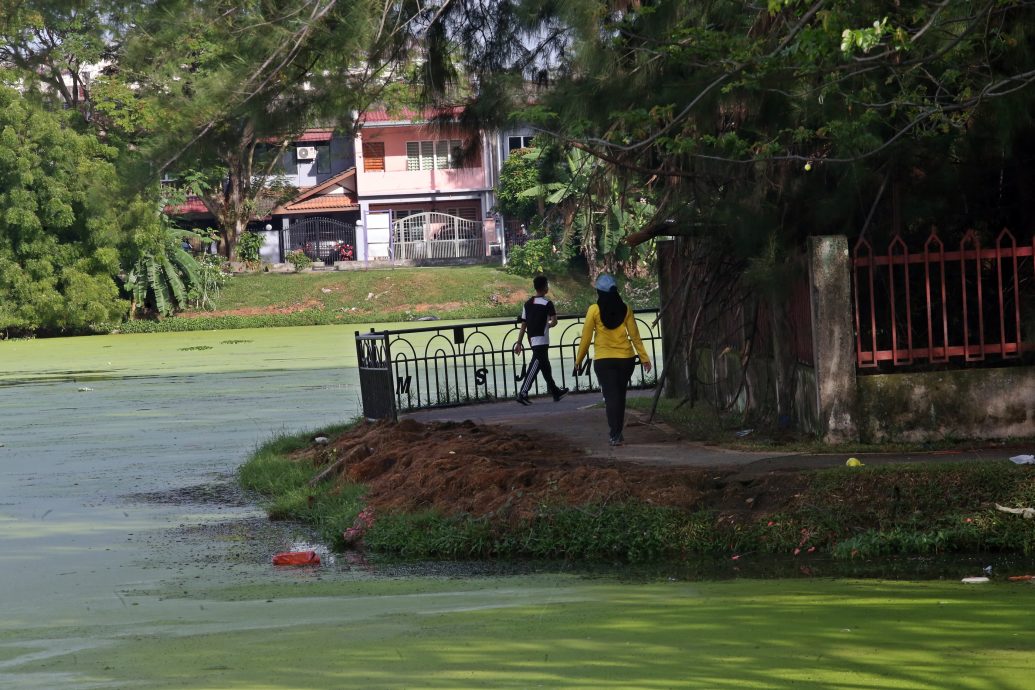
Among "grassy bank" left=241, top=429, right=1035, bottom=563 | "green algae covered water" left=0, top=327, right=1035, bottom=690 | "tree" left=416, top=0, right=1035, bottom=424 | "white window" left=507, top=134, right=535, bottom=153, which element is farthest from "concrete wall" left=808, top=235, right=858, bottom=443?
"white window" left=507, top=134, right=535, bottom=153

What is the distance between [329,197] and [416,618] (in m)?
54.9

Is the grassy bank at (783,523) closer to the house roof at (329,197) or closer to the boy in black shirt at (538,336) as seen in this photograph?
the boy in black shirt at (538,336)

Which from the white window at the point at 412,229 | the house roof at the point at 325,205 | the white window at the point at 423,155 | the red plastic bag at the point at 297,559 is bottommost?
the red plastic bag at the point at 297,559

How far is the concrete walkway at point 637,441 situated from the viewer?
34.2 feet

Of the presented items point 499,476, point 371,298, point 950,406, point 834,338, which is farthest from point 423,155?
point 499,476

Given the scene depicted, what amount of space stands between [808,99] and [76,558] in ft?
21.1

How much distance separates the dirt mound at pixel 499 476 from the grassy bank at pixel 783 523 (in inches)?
2.2

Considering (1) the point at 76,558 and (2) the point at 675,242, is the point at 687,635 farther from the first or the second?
(2) the point at 675,242

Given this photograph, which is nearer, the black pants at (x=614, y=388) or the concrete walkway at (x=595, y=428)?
the concrete walkway at (x=595, y=428)

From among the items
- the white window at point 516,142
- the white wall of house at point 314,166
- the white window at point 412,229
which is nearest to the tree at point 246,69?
the white window at point 412,229

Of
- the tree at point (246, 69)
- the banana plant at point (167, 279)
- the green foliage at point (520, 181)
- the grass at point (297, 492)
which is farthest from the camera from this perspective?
the green foliage at point (520, 181)

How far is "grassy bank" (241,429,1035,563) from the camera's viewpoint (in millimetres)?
8789

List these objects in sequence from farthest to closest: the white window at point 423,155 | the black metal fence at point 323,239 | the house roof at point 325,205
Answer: the house roof at point 325,205 < the white window at point 423,155 < the black metal fence at point 323,239

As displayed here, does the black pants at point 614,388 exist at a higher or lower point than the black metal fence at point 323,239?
lower
